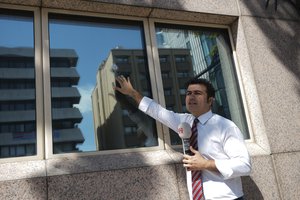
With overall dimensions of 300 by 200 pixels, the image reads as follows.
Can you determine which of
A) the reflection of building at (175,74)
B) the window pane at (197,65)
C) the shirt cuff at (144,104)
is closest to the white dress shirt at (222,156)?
the shirt cuff at (144,104)

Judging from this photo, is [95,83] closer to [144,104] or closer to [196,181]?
[144,104]

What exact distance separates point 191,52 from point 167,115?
1326 millimetres

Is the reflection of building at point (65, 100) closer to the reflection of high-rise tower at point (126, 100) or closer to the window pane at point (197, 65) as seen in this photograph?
the reflection of high-rise tower at point (126, 100)

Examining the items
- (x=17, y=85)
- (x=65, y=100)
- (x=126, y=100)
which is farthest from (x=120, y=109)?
(x=17, y=85)

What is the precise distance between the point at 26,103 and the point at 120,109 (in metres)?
1.02

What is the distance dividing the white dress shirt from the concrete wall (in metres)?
0.64

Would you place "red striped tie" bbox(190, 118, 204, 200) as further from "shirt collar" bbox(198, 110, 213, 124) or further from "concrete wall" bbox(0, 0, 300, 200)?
"concrete wall" bbox(0, 0, 300, 200)

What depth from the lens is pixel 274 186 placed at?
3.71m

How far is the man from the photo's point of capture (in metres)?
2.58

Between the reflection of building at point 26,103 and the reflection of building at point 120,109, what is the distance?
250mm

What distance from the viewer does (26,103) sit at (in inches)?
127

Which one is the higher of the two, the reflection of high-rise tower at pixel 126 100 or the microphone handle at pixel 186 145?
the reflection of high-rise tower at pixel 126 100

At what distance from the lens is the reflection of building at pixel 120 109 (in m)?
3.47

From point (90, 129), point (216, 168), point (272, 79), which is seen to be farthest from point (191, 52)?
point (216, 168)
